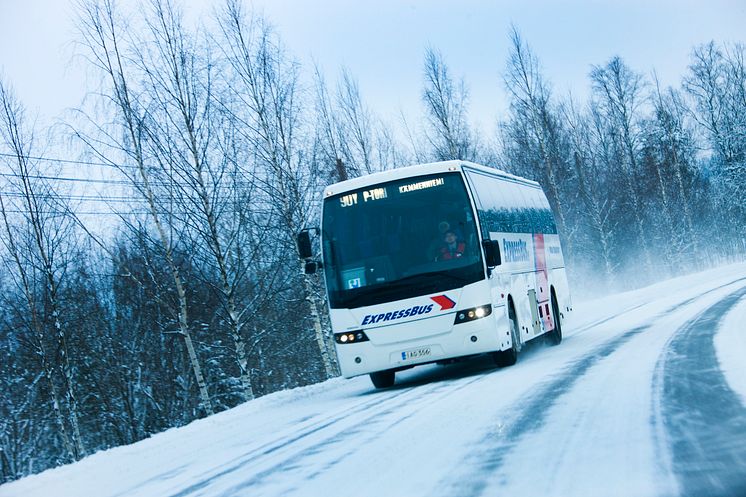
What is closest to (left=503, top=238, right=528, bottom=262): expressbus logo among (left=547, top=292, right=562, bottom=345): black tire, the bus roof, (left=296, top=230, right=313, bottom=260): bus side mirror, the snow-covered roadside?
the bus roof

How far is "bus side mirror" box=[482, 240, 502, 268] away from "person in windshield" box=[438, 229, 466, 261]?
34cm

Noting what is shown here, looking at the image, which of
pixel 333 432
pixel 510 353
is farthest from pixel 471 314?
pixel 333 432

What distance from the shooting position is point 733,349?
11.2 meters

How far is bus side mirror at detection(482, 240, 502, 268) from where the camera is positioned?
1270 centimetres

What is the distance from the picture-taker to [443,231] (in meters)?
13.0

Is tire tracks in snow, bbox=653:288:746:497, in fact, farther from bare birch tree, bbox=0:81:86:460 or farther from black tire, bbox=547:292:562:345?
bare birch tree, bbox=0:81:86:460

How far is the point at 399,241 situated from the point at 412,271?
0.54 m

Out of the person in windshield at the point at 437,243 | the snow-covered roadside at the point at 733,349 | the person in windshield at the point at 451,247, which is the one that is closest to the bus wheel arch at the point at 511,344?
the person in windshield at the point at 451,247

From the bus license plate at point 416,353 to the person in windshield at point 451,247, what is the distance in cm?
141

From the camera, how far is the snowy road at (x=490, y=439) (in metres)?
5.23

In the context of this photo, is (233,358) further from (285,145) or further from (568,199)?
(568,199)

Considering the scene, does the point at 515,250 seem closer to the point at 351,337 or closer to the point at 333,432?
the point at 351,337

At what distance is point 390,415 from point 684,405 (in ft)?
10.9

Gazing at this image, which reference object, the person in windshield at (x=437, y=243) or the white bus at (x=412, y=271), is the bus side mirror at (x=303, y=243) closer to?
the white bus at (x=412, y=271)
